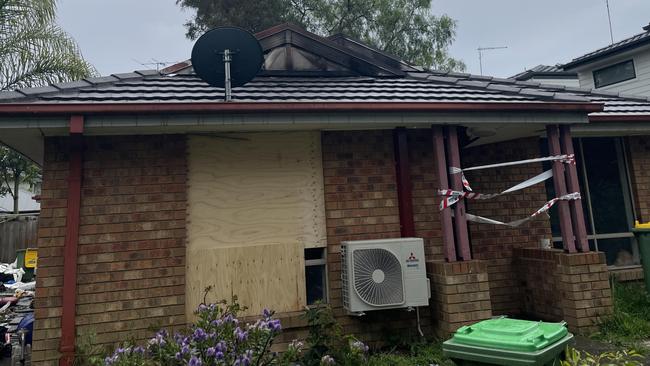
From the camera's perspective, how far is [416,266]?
14.8 feet

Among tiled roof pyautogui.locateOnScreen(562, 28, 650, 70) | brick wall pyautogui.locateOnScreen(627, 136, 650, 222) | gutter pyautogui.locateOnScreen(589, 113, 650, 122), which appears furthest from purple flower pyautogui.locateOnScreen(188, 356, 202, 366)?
tiled roof pyautogui.locateOnScreen(562, 28, 650, 70)

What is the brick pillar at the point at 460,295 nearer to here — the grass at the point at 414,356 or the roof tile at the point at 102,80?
the grass at the point at 414,356

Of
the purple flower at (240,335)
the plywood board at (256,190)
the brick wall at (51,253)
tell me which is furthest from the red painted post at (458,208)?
the brick wall at (51,253)

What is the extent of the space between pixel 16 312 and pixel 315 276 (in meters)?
7.09

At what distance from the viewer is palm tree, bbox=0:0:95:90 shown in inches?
346

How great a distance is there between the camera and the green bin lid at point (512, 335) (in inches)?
101

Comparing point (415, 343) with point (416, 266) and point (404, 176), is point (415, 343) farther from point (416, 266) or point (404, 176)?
point (404, 176)

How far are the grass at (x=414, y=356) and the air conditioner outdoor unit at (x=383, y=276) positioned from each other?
47 cm

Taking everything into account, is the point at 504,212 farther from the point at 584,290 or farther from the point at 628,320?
the point at 628,320

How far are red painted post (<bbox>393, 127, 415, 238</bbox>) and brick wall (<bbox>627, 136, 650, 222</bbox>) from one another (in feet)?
13.9

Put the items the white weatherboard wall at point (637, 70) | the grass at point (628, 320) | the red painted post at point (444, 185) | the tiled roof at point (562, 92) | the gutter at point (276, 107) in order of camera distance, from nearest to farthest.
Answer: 1. the gutter at point (276, 107)
2. the grass at point (628, 320)
3. the red painted post at point (444, 185)
4. the tiled roof at point (562, 92)
5. the white weatherboard wall at point (637, 70)

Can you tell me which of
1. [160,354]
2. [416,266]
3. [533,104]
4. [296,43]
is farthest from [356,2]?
[160,354]

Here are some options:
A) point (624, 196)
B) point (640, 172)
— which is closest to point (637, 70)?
point (640, 172)

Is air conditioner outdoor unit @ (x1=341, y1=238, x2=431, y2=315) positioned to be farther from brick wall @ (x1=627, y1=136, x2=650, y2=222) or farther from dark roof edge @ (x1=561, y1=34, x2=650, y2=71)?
dark roof edge @ (x1=561, y1=34, x2=650, y2=71)
